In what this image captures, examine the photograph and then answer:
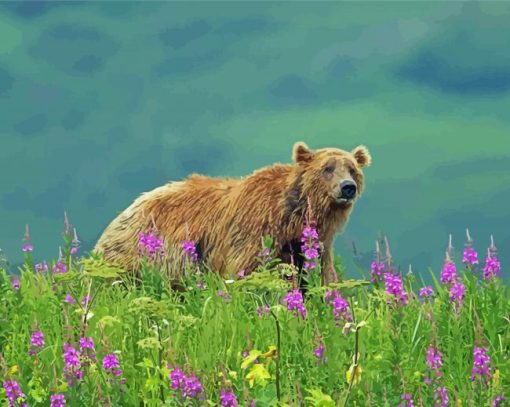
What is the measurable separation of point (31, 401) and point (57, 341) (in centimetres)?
105

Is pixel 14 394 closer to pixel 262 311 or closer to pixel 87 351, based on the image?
pixel 87 351

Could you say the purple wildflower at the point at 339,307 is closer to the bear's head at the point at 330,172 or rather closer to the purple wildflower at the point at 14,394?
the purple wildflower at the point at 14,394

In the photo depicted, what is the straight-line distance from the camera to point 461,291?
624 centimetres

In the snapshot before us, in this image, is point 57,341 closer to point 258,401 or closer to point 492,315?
point 258,401

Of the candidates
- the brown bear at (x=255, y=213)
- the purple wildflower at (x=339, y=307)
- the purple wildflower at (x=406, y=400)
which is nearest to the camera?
the purple wildflower at (x=406, y=400)

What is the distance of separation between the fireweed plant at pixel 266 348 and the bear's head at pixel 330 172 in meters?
2.15

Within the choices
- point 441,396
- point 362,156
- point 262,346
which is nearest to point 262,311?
→ point 262,346

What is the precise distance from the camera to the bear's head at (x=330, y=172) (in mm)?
9719

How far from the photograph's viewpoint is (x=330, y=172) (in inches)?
386

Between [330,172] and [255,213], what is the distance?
90 centimetres

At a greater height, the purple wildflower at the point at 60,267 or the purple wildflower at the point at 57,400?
the purple wildflower at the point at 60,267

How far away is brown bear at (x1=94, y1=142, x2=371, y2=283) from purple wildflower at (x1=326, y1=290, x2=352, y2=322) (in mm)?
3631

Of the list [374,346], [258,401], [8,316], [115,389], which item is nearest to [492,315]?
[374,346]

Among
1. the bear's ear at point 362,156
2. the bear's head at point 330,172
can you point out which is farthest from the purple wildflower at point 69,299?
the bear's ear at point 362,156
